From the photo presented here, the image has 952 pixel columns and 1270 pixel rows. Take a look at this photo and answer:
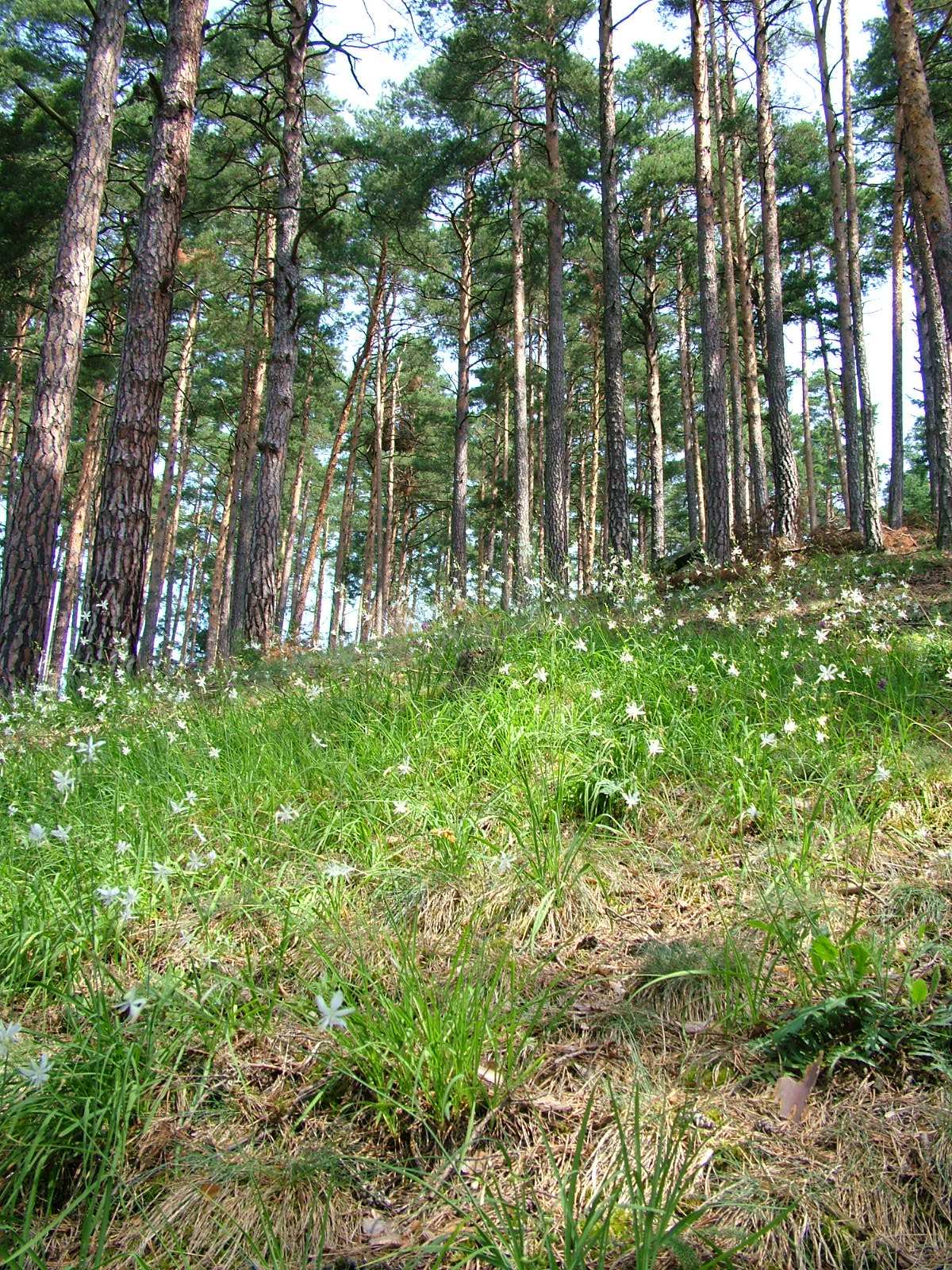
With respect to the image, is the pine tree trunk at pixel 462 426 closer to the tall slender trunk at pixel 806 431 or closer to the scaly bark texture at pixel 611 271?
the scaly bark texture at pixel 611 271

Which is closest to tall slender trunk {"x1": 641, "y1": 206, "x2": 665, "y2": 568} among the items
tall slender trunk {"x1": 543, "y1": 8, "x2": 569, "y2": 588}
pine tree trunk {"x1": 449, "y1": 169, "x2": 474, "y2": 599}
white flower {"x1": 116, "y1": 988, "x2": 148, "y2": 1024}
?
pine tree trunk {"x1": 449, "y1": 169, "x2": 474, "y2": 599}

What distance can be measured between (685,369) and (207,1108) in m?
24.2

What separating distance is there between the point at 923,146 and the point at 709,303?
13.8 feet

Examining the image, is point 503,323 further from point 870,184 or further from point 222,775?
point 222,775

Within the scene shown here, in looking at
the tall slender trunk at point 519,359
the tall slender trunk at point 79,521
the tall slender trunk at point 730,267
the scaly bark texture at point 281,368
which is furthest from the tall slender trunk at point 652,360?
the tall slender trunk at point 79,521

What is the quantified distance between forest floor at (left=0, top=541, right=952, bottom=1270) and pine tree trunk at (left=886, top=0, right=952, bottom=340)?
5.07 m

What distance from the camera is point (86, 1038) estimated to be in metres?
1.69

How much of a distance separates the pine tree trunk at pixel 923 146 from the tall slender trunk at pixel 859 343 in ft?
13.3

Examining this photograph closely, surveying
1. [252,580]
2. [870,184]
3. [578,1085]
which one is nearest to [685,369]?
[870,184]

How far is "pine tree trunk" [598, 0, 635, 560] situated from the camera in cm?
1020

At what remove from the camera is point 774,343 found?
1287 cm

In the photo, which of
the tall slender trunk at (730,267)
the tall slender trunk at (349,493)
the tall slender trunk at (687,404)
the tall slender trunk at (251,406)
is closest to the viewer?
the tall slender trunk at (730,267)

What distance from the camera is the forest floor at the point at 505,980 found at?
4.47 ft

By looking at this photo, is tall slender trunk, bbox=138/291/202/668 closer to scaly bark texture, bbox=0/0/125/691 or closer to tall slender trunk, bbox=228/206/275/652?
tall slender trunk, bbox=228/206/275/652
